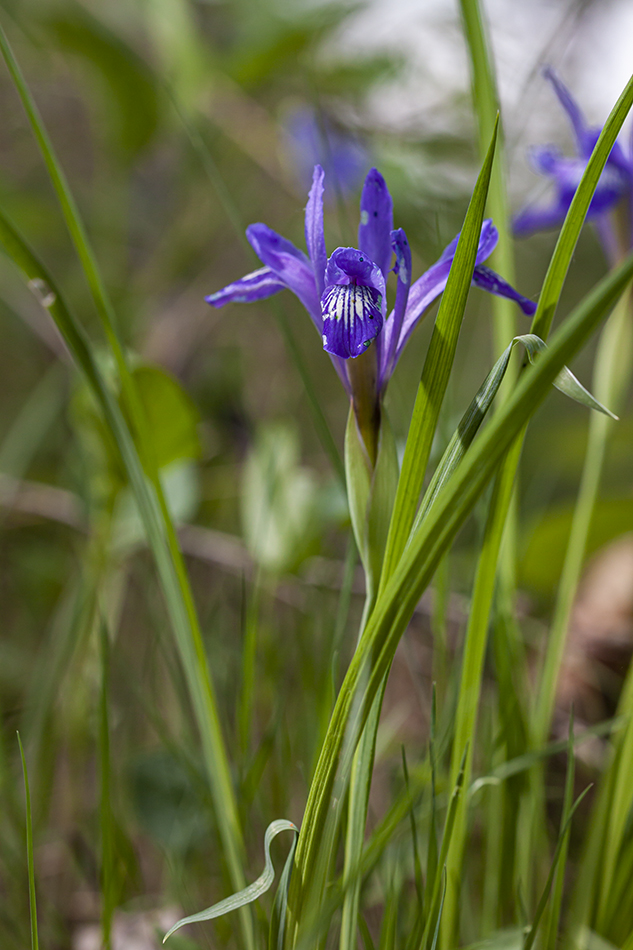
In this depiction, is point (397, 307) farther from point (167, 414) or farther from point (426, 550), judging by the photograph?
point (167, 414)

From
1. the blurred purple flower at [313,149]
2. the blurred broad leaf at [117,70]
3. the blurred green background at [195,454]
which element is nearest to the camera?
the blurred green background at [195,454]

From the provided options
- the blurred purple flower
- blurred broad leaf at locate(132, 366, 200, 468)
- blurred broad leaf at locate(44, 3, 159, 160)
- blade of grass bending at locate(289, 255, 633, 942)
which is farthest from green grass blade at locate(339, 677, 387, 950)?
blurred broad leaf at locate(44, 3, 159, 160)

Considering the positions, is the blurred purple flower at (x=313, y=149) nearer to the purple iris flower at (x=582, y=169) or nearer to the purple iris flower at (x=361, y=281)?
the purple iris flower at (x=582, y=169)

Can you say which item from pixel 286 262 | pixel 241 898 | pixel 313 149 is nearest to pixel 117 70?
pixel 313 149

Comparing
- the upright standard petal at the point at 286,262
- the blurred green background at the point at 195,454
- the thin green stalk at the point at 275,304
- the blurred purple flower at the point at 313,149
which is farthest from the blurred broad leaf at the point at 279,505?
the blurred purple flower at the point at 313,149

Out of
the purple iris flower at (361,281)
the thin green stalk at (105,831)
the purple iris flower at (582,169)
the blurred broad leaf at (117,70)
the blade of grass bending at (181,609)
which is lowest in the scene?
the thin green stalk at (105,831)

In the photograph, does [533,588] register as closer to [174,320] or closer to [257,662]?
[257,662]
